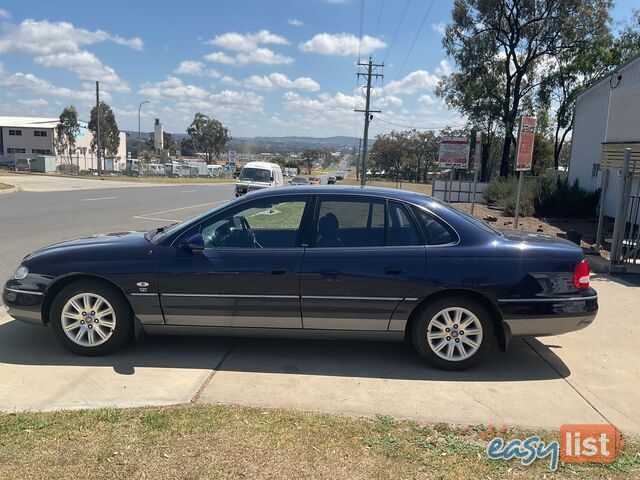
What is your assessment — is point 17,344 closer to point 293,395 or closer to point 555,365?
point 293,395

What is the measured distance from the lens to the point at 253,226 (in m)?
5.07

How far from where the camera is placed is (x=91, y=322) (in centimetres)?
A: 460

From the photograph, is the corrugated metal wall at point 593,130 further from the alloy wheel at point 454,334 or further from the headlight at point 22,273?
the headlight at point 22,273

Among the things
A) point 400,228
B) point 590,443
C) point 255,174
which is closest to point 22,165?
point 255,174

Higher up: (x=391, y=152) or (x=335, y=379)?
(x=391, y=152)

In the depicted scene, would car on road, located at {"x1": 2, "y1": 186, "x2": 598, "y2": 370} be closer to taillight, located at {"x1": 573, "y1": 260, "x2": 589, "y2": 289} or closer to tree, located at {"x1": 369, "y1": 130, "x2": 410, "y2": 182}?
taillight, located at {"x1": 573, "y1": 260, "x2": 589, "y2": 289}

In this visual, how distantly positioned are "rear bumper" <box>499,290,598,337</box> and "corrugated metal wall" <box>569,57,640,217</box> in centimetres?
1244

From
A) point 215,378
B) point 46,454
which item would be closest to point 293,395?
point 215,378

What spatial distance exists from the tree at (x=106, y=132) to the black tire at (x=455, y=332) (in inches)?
3042

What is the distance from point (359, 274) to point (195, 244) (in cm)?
142

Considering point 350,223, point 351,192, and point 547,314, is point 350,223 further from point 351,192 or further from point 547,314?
point 547,314

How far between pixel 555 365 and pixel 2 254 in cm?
885

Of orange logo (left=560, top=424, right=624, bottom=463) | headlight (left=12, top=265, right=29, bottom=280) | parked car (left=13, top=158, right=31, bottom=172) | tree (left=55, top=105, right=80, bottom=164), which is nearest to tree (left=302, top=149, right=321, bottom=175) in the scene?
tree (left=55, top=105, right=80, bottom=164)

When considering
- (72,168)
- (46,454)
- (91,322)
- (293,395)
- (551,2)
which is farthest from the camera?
(72,168)
